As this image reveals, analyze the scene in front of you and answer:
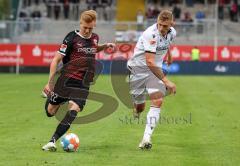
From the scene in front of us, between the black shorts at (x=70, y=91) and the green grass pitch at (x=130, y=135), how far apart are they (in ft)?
2.79

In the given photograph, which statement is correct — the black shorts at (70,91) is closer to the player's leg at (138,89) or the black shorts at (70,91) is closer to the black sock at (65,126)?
the black sock at (65,126)

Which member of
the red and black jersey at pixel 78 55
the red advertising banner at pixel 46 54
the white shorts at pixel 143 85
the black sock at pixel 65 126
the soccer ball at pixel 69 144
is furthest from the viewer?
the red advertising banner at pixel 46 54

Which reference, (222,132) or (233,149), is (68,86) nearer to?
(233,149)

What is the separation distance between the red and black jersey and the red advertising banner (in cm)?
2913

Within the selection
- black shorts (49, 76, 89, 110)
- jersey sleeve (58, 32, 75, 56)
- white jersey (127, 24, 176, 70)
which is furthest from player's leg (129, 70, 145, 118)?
jersey sleeve (58, 32, 75, 56)

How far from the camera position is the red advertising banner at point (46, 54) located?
42219 mm

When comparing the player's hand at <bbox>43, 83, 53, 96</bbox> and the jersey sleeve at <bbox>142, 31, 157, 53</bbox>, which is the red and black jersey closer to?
the player's hand at <bbox>43, 83, 53, 96</bbox>

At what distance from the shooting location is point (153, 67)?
12.6 metres

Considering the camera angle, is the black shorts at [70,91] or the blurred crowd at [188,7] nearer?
the black shorts at [70,91]

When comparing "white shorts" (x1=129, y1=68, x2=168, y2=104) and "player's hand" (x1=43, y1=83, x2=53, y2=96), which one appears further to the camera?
"white shorts" (x1=129, y1=68, x2=168, y2=104)

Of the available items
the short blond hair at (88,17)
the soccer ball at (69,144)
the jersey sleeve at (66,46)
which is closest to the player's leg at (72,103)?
the soccer ball at (69,144)

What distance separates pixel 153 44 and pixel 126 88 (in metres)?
6.67

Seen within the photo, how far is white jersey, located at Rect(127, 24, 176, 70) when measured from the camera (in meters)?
12.5

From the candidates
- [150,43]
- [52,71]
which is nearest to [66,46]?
[52,71]
